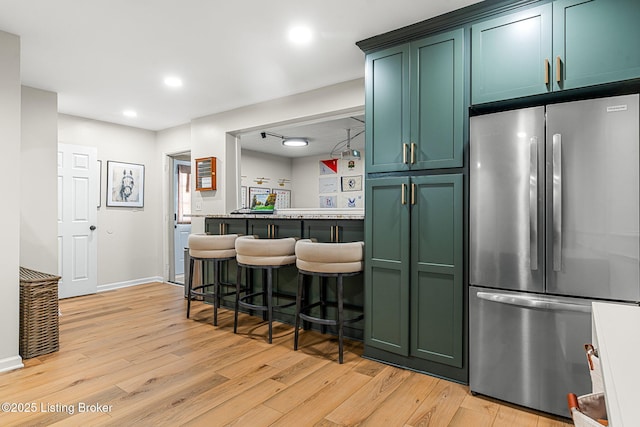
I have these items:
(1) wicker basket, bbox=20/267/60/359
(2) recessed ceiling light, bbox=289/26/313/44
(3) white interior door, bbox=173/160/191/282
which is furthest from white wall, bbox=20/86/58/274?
(2) recessed ceiling light, bbox=289/26/313/44

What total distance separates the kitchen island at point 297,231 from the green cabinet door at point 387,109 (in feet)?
1.97

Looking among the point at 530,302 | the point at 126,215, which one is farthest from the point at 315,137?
the point at 530,302

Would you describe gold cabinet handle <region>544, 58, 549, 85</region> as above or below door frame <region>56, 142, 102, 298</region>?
above

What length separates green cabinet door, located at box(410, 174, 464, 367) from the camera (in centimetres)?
233

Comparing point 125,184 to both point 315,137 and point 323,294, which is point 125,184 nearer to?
point 315,137

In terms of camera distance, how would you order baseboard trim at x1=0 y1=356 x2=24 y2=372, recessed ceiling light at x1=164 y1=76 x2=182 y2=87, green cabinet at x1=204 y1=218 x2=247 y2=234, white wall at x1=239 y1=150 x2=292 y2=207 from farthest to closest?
white wall at x1=239 y1=150 x2=292 y2=207 → green cabinet at x1=204 y1=218 x2=247 y2=234 → recessed ceiling light at x1=164 y1=76 x2=182 y2=87 → baseboard trim at x1=0 y1=356 x2=24 y2=372

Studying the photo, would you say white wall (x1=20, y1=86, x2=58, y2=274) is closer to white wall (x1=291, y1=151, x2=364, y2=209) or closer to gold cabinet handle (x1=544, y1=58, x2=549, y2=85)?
white wall (x1=291, y1=151, x2=364, y2=209)

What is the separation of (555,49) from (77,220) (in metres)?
5.42

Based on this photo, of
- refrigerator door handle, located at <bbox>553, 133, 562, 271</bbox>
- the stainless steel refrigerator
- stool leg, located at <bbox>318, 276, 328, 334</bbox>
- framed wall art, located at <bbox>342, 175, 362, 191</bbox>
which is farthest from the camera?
framed wall art, located at <bbox>342, 175, 362, 191</bbox>

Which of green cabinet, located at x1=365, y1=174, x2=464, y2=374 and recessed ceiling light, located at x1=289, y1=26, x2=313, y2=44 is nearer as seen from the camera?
green cabinet, located at x1=365, y1=174, x2=464, y2=374

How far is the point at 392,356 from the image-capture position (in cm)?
263

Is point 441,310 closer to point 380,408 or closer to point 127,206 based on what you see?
point 380,408

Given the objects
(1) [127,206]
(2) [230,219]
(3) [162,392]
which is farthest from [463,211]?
(1) [127,206]

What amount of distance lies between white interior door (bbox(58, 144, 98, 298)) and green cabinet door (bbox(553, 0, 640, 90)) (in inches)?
208
